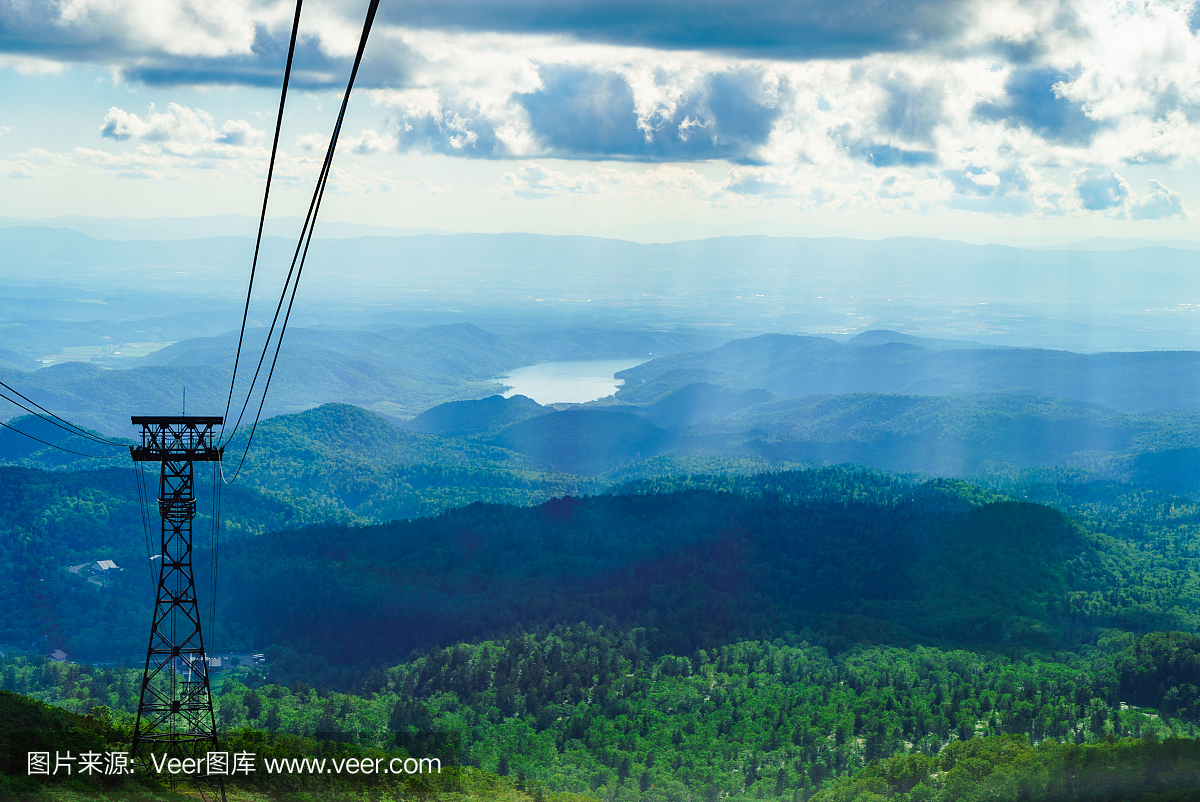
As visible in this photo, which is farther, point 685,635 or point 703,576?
point 703,576

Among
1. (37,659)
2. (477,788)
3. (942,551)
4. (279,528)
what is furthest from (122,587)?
(942,551)

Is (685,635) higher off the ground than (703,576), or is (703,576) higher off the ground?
(703,576)

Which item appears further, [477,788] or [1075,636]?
[1075,636]

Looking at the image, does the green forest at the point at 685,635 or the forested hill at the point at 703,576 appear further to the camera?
the forested hill at the point at 703,576

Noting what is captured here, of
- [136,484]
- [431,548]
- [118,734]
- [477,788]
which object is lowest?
[477,788]

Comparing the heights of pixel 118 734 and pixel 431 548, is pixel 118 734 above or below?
below

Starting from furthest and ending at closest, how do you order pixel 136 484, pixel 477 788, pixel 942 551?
pixel 136 484 < pixel 942 551 < pixel 477 788

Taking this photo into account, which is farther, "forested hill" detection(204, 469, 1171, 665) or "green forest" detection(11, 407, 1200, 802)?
"forested hill" detection(204, 469, 1171, 665)

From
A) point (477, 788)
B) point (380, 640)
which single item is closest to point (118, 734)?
point (477, 788)

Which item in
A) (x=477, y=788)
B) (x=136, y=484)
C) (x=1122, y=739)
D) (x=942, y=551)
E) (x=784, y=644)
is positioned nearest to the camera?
(x=477, y=788)

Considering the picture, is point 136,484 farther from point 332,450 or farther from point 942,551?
point 942,551
